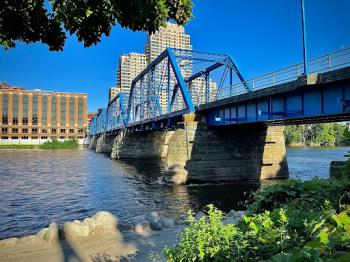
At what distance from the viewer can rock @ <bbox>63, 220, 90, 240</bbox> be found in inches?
464

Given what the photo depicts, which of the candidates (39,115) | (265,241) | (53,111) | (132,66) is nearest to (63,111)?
(53,111)

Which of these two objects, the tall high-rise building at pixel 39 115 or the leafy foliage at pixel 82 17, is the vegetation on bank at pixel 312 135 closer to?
the tall high-rise building at pixel 39 115

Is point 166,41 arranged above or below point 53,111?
above

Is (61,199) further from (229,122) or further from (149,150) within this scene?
(149,150)

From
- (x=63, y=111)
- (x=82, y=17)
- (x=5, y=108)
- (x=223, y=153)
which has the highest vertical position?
(x=5, y=108)

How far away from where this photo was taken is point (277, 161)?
1406 inches

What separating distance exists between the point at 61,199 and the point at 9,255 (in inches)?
567

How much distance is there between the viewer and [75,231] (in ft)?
39.1

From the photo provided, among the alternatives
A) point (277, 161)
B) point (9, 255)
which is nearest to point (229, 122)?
point (277, 161)

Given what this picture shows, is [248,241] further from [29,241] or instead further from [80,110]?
[80,110]

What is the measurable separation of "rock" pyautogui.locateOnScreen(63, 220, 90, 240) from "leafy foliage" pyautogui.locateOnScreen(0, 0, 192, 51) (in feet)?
24.0

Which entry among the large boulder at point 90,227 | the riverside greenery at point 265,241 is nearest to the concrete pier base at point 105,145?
the large boulder at point 90,227

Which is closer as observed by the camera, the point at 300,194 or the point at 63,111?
the point at 300,194

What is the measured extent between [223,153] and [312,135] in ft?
451
